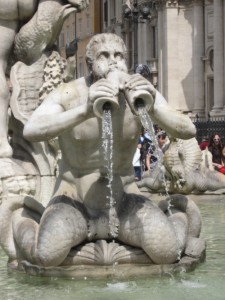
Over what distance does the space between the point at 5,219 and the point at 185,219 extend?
112 centimetres

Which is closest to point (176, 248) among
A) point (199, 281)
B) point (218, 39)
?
point (199, 281)

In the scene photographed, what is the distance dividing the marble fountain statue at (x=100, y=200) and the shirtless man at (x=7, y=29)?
2.04 metres

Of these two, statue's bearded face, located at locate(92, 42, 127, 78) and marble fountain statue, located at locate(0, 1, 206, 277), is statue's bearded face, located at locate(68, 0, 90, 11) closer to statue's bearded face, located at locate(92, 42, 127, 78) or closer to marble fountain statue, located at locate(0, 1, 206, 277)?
marble fountain statue, located at locate(0, 1, 206, 277)

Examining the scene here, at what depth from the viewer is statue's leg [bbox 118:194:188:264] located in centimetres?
609

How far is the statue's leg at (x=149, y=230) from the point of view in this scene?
609 cm

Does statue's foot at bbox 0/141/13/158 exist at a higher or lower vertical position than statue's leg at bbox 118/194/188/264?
higher

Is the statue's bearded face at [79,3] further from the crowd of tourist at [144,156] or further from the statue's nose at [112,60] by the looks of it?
the crowd of tourist at [144,156]

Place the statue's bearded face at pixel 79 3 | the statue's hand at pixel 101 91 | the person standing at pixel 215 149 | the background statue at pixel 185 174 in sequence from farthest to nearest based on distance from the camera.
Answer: the person standing at pixel 215 149 → the background statue at pixel 185 174 → the statue's bearded face at pixel 79 3 → the statue's hand at pixel 101 91

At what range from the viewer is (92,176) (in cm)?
635

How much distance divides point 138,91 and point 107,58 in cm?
47

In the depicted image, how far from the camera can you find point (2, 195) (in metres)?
8.55

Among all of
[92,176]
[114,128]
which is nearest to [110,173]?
[92,176]

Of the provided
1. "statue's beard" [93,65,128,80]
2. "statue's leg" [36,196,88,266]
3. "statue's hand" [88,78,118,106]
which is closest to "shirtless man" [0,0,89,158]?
"statue's leg" [36,196,88,266]

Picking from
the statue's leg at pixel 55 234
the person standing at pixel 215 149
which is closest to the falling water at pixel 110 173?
the statue's leg at pixel 55 234
